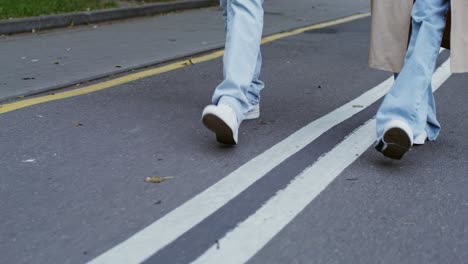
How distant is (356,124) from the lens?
16.3ft

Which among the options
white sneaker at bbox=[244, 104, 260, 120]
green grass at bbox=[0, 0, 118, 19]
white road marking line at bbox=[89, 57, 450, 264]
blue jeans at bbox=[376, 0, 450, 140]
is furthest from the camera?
green grass at bbox=[0, 0, 118, 19]

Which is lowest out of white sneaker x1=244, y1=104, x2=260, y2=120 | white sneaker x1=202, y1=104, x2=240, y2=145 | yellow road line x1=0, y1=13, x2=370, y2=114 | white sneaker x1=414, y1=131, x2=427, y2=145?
yellow road line x1=0, y1=13, x2=370, y2=114

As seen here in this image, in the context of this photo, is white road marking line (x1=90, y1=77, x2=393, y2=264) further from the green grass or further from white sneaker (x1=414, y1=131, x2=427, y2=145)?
the green grass

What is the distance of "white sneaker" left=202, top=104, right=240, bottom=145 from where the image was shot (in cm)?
396

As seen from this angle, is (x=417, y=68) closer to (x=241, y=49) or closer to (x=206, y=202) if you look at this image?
(x=241, y=49)

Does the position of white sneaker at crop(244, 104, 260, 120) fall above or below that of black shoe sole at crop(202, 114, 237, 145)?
below

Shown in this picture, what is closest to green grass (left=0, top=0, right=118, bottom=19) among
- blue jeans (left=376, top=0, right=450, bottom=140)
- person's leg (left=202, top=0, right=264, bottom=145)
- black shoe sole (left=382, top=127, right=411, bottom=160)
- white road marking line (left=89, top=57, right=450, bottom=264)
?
white road marking line (left=89, top=57, right=450, bottom=264)

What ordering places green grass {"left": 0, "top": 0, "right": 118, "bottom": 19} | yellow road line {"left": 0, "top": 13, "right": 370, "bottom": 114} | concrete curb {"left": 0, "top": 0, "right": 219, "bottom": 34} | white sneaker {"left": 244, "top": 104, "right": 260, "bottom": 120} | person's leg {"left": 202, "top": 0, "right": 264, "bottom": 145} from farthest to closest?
green grass {"left": 0, "top": 0, "right": 118, "bottom": 19}
concrete curb {"left": 0, "top": 0, "right": 219, "bottom": 34}
yellow road line {"left": 0, "top": 13, "right": 370, "bottom": 114}
white sneaker {"left": 244, "top": 104, "right": 260, "bottom": 120}
person's leg {"left": 202, "top": 0, "right": 264, "bottom": 145}

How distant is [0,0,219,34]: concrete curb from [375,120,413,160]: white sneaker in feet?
20.2

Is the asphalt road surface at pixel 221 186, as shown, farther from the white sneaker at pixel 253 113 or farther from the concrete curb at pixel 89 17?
the concrete curb at pixel 89 17

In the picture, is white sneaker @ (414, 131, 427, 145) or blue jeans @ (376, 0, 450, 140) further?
white sneaker @ (414, 131, 427, 145)

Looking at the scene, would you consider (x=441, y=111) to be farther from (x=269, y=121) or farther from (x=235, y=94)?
(x=235, y=94)

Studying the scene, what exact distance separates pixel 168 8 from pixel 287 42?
3.65 metres

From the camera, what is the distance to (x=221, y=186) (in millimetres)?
3598
